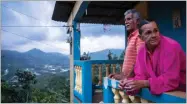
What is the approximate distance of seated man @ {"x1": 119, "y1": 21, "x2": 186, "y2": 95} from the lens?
1.62 meters

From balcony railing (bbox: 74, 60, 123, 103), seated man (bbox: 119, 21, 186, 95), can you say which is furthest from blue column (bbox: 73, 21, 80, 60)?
seated man (bbox: 119, 21, 186, 95)

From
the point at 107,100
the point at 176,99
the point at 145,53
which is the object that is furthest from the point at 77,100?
the point at 176,99

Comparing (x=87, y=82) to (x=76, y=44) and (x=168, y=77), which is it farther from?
(x=168, y=77)

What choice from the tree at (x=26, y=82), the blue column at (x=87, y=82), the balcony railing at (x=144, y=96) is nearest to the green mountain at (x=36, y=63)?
the tree at (x=26, y=82)

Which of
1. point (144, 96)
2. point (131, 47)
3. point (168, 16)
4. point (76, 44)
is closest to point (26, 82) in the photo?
point (76, 44)

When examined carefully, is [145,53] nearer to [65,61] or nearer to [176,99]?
[176,99]

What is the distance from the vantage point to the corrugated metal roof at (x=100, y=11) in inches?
245

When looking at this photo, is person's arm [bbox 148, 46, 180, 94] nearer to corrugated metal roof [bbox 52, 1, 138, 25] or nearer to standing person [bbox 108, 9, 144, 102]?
standing person [bbox 108, 9, 144, 102]

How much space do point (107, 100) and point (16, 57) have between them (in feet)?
17.6

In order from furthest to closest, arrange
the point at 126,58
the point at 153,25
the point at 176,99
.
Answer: the point at 126,58
the point at 153,25
the point at 176,99

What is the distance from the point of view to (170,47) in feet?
5.57

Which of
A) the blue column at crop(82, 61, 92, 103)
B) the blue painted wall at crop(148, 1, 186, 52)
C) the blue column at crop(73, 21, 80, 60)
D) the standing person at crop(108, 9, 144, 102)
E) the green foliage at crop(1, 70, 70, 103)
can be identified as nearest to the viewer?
the standing person at crop(108, 9, 144, 102)

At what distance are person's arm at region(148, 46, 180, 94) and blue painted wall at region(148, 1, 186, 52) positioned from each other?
2.77 m

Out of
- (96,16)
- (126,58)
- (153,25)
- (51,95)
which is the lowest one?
(51,95)
